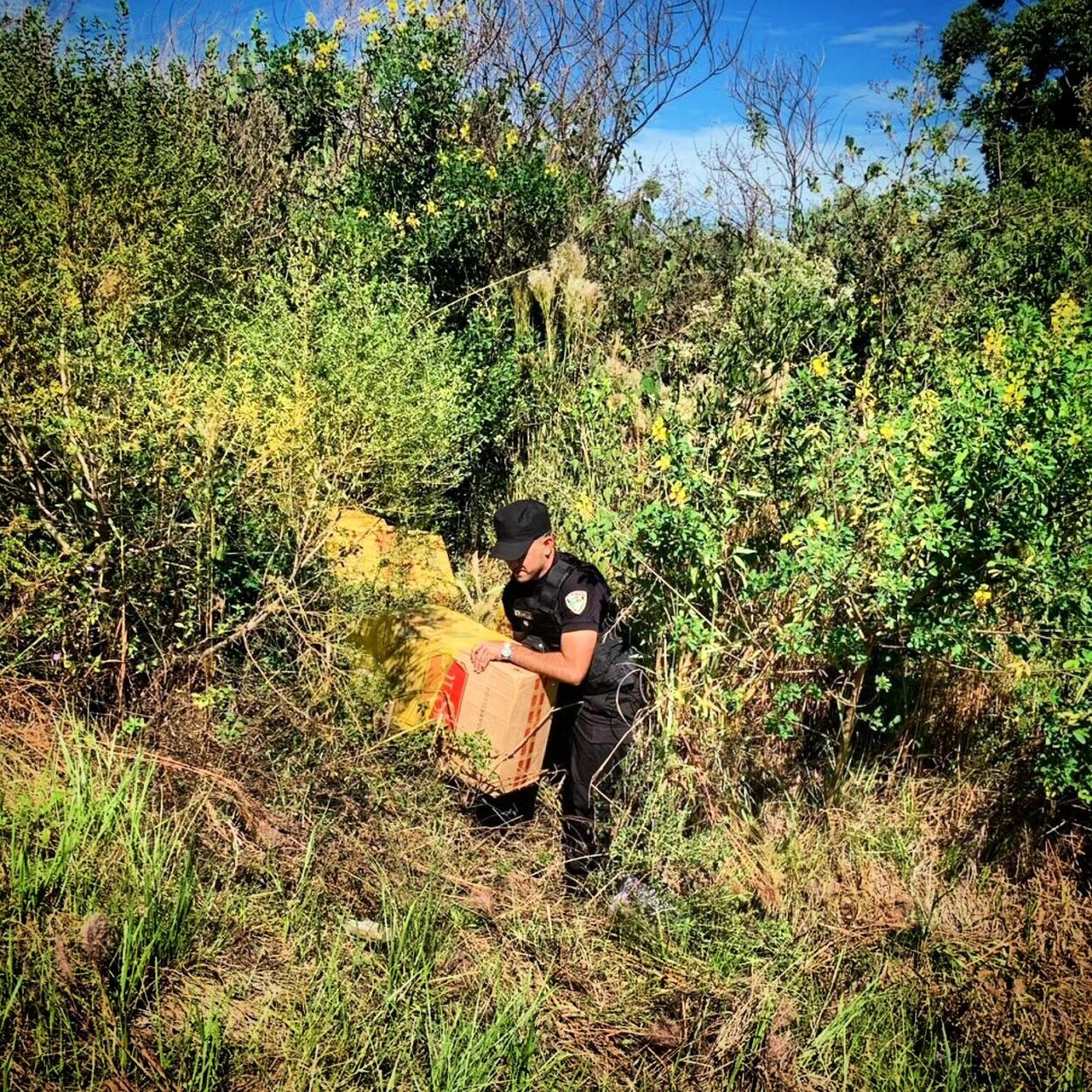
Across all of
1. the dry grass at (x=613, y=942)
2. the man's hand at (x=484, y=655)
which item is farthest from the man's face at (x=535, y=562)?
the dry grass at (x=613, y=942)

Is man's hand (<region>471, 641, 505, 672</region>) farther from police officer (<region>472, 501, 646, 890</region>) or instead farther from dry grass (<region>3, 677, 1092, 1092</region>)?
dry grass (<region>3, 677, 1092, 1092</region>)

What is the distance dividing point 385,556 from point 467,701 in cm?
79

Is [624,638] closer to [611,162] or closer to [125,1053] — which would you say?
[125,1053]

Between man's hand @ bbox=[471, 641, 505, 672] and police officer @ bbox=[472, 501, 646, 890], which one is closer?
man's hand @ bbox=[471, 641, 505, 672]

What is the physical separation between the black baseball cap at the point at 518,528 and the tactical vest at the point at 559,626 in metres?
0.20

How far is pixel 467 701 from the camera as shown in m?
3.85

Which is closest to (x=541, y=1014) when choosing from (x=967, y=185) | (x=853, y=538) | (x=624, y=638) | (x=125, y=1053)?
(x=125, y=1053)

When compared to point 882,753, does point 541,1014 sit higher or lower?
lower

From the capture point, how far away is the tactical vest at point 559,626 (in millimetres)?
4172

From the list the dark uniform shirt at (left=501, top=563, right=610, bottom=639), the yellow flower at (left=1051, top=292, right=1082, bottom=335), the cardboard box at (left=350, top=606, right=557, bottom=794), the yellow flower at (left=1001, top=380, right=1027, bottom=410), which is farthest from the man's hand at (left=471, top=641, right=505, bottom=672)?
the yellow flower at (left=1051, top=292, right=1082, bottom=335)

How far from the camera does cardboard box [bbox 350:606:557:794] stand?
3850mm

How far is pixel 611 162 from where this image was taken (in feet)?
32.3

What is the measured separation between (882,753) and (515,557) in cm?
198

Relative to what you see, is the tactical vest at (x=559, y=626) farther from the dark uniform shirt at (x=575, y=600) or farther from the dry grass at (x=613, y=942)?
the dry grass at (x=613, y=942)
